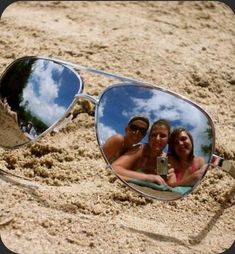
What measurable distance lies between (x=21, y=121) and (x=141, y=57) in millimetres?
647

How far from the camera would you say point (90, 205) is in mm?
1497

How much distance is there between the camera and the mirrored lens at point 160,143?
4.75ft

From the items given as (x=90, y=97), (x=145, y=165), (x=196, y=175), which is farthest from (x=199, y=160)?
(x=90, y=97)

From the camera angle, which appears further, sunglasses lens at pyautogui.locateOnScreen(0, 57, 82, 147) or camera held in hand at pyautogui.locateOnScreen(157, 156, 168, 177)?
sunglasses lens at pyautogui.locateOnScreen(0, 57, 82, 147)

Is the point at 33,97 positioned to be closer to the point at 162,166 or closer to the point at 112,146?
the point at 112,146

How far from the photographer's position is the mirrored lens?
1446mm

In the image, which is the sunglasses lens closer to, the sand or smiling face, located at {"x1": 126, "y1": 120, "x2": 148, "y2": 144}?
the sand

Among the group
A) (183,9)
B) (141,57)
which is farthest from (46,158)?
(183,9)

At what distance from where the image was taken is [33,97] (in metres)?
1.72

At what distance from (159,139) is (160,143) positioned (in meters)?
0.01

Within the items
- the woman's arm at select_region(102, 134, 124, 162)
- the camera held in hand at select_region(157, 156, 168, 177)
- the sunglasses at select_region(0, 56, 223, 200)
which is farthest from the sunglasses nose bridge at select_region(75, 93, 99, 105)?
the camera held in hand at select_region(157, 156, 168, 177)

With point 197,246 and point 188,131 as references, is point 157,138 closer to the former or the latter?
point 188,131

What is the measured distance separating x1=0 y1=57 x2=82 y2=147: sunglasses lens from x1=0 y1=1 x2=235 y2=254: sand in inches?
2.9

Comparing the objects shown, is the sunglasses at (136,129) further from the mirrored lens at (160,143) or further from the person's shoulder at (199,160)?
the person's shoulder at (199,160)
